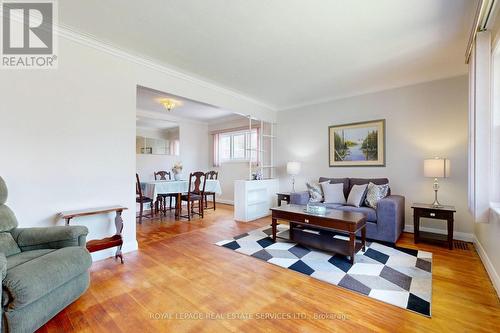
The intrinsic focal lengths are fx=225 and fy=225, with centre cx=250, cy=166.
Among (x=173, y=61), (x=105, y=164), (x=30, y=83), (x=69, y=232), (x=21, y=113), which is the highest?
(x=173, y=61)

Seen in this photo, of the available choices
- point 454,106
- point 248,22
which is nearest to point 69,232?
point 248,22

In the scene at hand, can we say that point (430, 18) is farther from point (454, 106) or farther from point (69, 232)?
point (69, 232)

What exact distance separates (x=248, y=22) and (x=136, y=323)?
9.17 feet

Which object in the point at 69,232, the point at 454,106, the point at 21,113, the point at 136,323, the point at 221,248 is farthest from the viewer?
the point at 454,106

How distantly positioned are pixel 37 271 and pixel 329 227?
2.66 m

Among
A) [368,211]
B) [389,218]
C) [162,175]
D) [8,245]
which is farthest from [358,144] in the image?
[8,245]

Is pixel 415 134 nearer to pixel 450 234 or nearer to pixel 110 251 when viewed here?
pixel 450 234

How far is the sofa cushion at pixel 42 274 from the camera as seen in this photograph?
1.36 metres

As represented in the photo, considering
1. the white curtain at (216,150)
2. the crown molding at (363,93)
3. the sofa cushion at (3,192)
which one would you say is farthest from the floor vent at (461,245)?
the white curtain at (216,150)

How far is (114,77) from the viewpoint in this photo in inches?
111

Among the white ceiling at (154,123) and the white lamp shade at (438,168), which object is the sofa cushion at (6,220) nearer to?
the white ceiling at (154,123)

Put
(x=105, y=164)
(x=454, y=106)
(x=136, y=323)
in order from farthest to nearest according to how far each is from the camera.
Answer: (x=454, y=106), (x=105, y=164), (x=136, y=323)

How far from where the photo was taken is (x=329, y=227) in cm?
271

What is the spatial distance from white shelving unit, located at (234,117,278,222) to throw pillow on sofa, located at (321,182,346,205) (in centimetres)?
141
